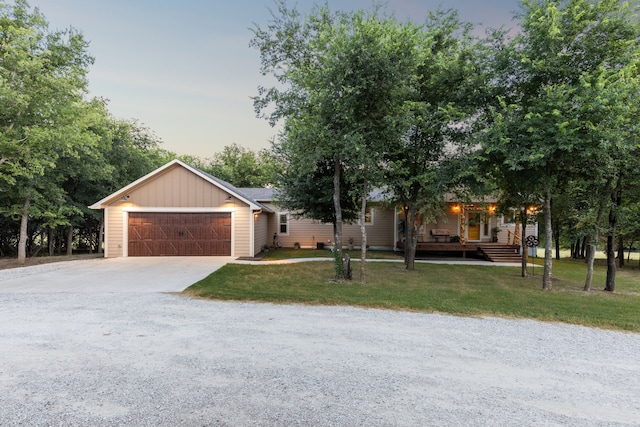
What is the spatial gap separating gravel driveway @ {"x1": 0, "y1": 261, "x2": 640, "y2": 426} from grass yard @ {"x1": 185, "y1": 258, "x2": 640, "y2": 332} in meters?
0.75

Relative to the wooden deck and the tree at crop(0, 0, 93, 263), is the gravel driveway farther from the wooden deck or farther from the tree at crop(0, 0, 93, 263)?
the wooden deck

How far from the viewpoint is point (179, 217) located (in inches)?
597

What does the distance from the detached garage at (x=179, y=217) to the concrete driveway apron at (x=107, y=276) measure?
5.12 ft

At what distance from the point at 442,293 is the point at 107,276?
9643mm

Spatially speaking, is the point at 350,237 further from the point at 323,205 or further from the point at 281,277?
the point at 281,277

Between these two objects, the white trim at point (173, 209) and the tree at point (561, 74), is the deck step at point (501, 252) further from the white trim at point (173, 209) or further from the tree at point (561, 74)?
the white trim at point (173, 209)

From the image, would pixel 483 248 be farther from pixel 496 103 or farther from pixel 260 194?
pixel 260 194

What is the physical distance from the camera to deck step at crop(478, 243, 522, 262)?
16.5 meters

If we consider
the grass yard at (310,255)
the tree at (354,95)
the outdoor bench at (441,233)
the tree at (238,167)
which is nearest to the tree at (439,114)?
the tree at (354,95)

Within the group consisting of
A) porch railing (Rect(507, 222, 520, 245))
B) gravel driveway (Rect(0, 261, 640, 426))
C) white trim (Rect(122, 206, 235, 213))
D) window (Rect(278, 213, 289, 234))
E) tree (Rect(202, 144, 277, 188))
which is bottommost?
gravel driveway (Rect(0, 261, 640, 426))

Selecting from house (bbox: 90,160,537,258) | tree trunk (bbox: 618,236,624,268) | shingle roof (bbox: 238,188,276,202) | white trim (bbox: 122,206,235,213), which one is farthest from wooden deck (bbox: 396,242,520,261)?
white trim (bbox: 122,206,235,213)

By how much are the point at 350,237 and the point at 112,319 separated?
16.3 meters

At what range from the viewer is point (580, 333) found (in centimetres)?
520

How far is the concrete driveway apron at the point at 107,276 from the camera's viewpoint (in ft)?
26.3
